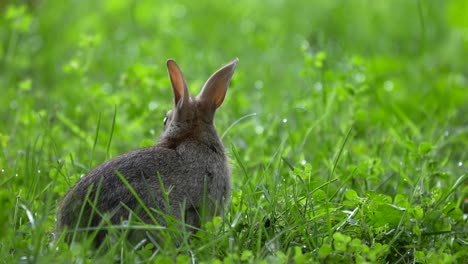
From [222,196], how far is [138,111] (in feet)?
5.81

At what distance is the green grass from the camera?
12.9 ft

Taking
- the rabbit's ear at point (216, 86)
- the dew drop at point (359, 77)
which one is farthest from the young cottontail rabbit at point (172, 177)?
the dew drop at point (359, 77)

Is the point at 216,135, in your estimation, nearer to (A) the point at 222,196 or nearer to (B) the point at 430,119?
(A) the point at 222,196

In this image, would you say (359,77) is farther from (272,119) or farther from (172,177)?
(172,177)

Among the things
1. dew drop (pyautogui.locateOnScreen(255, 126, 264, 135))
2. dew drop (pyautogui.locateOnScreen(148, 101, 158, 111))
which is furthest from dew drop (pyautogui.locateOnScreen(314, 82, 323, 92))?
dew drop (pyautogui.locateOnScreen(148, 101, 158, 111))

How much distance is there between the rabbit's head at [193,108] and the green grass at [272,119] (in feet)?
1.09

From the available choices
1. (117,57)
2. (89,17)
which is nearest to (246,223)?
(117,57)

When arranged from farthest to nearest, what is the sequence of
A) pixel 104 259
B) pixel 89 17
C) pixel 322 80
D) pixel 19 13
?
1. pixel 89 17
2. pixel 19 13
3. pixel 322 80
4. pixel 104 259

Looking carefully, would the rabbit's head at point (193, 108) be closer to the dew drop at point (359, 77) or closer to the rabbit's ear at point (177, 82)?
the rabbit's ear at point (177, 82)

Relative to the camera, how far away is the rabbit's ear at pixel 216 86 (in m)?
4.67

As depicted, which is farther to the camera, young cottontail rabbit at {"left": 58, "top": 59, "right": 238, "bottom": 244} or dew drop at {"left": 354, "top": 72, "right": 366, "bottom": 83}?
dew drop at {"left": 354, "top": 72, "right": 366, "bottom": 83}

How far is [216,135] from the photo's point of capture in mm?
4734

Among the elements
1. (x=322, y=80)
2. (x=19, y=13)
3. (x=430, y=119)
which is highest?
(x=19, y=13)

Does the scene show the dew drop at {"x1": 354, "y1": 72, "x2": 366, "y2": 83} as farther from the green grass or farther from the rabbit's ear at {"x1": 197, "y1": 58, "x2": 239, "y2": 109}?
the rabbit's ear at {"x1": 197, "y1": 58, "x2": 239, "y2": 109}
